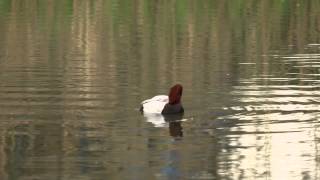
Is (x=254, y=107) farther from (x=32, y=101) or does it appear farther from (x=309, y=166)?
(x=309, y=166)

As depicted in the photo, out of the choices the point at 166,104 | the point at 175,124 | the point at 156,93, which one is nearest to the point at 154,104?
the point at 166,104

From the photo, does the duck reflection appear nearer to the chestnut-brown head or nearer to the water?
the water

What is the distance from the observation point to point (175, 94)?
2091cm

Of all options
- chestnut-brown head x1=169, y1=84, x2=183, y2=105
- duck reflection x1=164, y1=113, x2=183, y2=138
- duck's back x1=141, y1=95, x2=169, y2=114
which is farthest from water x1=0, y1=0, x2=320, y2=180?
chestnut-brown head x1=169, y1=84, x2=183, y2=105

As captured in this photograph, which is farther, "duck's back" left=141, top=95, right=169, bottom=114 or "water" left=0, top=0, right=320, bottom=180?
"duck's back" left=141, top=95, right=169, bottom=114

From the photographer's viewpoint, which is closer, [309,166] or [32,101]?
[309,166]

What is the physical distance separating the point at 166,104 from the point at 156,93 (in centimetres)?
256

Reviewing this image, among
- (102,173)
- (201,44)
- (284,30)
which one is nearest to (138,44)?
(201,44)

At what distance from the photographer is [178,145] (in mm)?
17359

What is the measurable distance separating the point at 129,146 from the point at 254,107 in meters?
4.67

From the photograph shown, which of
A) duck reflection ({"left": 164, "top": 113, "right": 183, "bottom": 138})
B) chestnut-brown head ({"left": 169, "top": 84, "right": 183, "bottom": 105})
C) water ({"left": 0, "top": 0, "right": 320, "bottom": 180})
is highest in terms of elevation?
chestnut-brown head ({"left": 169, "top": 84, "right": 183, "bottom": 105})

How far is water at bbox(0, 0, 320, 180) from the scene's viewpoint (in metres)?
15.8

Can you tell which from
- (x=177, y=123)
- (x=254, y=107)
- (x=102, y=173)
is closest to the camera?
(x=102, y=173)

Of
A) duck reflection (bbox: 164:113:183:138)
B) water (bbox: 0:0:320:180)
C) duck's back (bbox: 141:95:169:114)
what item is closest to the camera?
water (bbox: 0:0:320:180)
